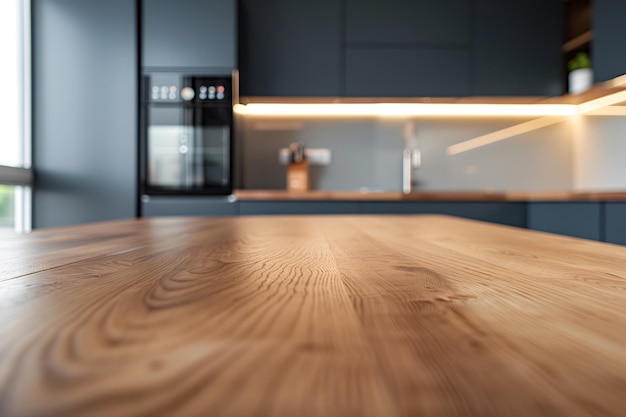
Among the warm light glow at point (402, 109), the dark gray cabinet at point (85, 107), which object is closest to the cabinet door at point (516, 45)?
the warm light glow at point (402, 109)

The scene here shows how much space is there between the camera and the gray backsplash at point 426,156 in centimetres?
343

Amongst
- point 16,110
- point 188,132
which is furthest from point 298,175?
point 16,110

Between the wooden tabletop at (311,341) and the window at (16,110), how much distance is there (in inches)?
112

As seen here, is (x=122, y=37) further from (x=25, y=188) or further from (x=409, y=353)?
(x=409, y=353)

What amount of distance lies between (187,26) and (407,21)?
1371mm

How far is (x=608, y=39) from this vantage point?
2.68 m

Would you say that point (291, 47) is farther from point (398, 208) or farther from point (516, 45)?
point (516, 45)

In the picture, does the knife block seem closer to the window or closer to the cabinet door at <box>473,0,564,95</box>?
the cabinet door at <box>473,0,564,95</box>

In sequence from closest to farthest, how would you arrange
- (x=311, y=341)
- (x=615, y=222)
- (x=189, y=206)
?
(x=311, y=341), (x=615, y=222), (x=189, y=206)

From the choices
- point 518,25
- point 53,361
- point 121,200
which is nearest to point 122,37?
point 121,200

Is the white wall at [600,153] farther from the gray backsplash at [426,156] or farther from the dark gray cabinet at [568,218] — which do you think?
the dark gray cabinet at [568,218]

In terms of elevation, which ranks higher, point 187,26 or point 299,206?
point 187,26

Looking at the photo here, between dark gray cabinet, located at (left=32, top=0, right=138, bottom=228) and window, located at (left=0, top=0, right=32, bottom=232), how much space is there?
0.16 feet

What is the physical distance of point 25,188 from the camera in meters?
2.91
